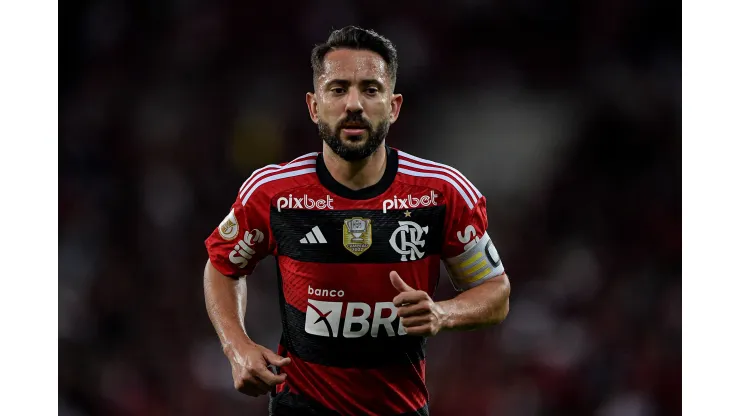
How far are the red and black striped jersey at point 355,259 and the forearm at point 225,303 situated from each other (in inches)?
4.6

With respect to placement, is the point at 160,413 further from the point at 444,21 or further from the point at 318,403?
the point at 444,21

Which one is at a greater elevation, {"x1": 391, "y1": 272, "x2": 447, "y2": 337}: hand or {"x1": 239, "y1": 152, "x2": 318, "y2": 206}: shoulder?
{"x1": 239, "y1": 152, "x2": 318, "y2": 206}: shoulder

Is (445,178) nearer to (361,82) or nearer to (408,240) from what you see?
(408,240)

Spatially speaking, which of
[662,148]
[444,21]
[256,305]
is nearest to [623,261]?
[662,148]

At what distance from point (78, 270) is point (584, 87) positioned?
4.60 meters

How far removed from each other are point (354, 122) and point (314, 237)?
0.51 m

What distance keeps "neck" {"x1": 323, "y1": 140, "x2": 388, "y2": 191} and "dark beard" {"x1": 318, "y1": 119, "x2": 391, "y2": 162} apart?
2.0 inches

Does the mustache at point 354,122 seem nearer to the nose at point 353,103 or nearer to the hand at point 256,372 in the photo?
the nose at point 353,103

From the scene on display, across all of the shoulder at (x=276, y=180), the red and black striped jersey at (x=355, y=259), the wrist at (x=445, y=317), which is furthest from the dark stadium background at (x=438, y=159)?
the wrist at (x=445, y=317)

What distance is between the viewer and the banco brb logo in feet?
10.4

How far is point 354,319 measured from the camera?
3145mm

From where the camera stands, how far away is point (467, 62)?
670 centimetres

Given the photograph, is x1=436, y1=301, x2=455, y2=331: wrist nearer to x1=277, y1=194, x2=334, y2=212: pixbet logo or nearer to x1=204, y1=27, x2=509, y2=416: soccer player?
x1=204, y1=27, x2=509, y2=416: soccer player

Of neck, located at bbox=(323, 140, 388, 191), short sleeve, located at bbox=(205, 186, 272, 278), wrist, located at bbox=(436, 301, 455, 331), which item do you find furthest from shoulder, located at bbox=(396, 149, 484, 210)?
short sleeve, located at bbox=(205, 186, 272, 278)
